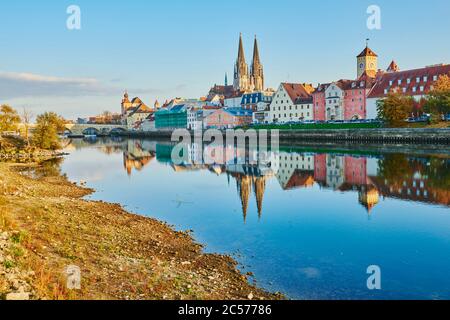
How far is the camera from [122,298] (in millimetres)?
7734

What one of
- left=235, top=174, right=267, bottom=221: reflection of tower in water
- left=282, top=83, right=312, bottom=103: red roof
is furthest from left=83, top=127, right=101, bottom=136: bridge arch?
left=235, top=174, right=267, bottom=221: reflection of tower in water

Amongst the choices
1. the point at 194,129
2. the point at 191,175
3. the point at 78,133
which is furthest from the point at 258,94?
the point at 191,175

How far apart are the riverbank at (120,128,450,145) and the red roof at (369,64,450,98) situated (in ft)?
38.8

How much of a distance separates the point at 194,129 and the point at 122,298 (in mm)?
101250

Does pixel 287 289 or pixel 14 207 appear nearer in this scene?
pixel 287 289

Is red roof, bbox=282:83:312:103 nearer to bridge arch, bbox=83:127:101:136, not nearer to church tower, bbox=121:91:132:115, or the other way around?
bridge arch, bbox=83:127:101:136

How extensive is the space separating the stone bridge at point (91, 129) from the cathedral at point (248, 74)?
40.7m

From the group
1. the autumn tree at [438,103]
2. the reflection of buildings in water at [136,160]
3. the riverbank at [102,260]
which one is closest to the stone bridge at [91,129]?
the reflection of buildings in water at [136,160]

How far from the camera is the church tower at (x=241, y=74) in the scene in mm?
142250

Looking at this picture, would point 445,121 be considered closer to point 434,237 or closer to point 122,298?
point 434,237

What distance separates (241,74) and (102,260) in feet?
449

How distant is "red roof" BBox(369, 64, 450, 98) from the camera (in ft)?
208

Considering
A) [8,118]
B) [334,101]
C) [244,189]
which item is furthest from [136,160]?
[334,101]

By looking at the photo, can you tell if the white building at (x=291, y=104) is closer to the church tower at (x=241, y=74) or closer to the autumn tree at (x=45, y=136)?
the autumn tree at (x=45, y=136)
